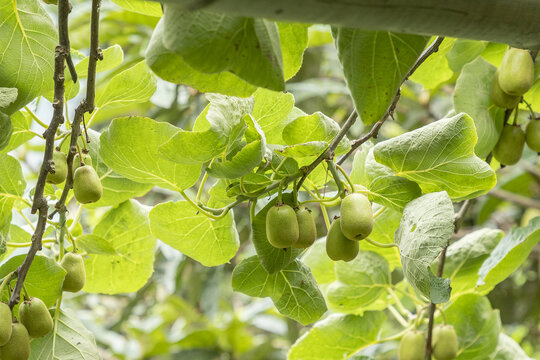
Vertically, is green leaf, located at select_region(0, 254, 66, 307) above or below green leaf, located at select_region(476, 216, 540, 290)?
above

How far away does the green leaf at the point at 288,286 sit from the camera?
0.90 meters

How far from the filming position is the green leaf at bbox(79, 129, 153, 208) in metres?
1.02

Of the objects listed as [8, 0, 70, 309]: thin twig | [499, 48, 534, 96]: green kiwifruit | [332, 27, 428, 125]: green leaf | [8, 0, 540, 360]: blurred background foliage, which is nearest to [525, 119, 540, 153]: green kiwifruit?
[499, 48, 534, 96]: green kiwifruit

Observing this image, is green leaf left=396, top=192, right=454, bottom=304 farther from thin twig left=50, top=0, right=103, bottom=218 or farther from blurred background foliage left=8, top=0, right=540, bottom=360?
blurred background foliage left=8, top=0, right=540, bottom=360

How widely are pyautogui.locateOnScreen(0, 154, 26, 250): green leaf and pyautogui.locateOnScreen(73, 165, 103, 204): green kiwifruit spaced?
0.59 feet

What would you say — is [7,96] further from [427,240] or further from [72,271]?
[427,240]

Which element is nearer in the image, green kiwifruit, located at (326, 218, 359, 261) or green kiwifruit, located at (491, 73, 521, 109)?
green kiwifruit, located at (326, 218, 359, 261)

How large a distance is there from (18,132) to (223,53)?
0.56 meters

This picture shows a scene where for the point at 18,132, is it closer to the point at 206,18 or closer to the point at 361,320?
the point at 206,18

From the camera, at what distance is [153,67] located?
611mm

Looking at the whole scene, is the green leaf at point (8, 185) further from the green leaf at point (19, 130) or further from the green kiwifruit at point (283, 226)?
the green kiwifruit at point (283, 226)

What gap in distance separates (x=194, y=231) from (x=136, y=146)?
191mm

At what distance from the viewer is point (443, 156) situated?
2.80ft

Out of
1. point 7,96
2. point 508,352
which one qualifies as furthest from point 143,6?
point 508,352
